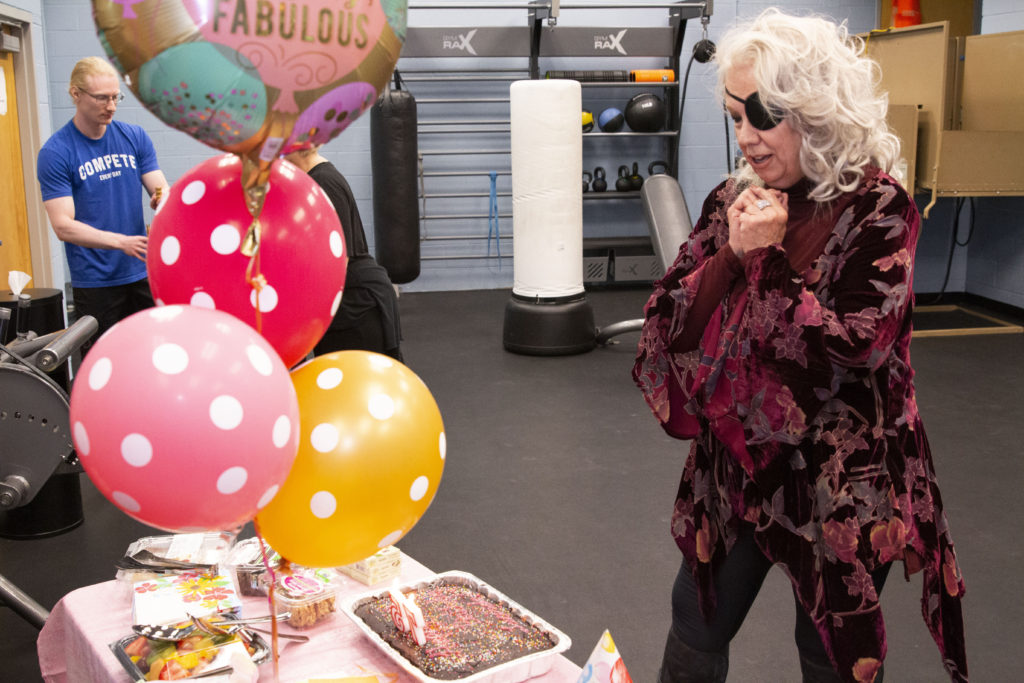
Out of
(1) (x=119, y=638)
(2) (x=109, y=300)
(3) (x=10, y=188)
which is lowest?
(1) (x=119, y=638)

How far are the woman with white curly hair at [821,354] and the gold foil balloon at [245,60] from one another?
2.04ft

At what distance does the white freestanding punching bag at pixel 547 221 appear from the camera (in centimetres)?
485

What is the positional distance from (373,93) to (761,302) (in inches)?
24.0

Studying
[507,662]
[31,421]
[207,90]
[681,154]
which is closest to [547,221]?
[681,154]

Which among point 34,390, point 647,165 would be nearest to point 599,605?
point 34,390

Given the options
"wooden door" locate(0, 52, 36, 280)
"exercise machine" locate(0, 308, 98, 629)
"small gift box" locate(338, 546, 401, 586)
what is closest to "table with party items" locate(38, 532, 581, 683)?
"small gift box" locate(338, 546, 401, 586)

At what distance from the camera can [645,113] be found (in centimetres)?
679

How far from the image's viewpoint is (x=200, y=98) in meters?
0.86

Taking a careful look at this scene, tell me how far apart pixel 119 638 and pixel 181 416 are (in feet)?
2.48

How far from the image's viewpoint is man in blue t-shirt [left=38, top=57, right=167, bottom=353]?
2998mm

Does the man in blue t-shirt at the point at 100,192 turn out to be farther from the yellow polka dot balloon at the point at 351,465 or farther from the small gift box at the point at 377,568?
the yellow polka dot balloon at the point at 351,465

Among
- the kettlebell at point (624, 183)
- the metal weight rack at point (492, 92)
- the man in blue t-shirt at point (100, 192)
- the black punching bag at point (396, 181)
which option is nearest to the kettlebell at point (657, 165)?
the metal weight rack at point (492, 92)

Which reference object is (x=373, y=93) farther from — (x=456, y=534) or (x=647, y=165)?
(x=647, y=165)

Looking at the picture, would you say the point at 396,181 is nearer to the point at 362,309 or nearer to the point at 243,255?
the point at 362,309
